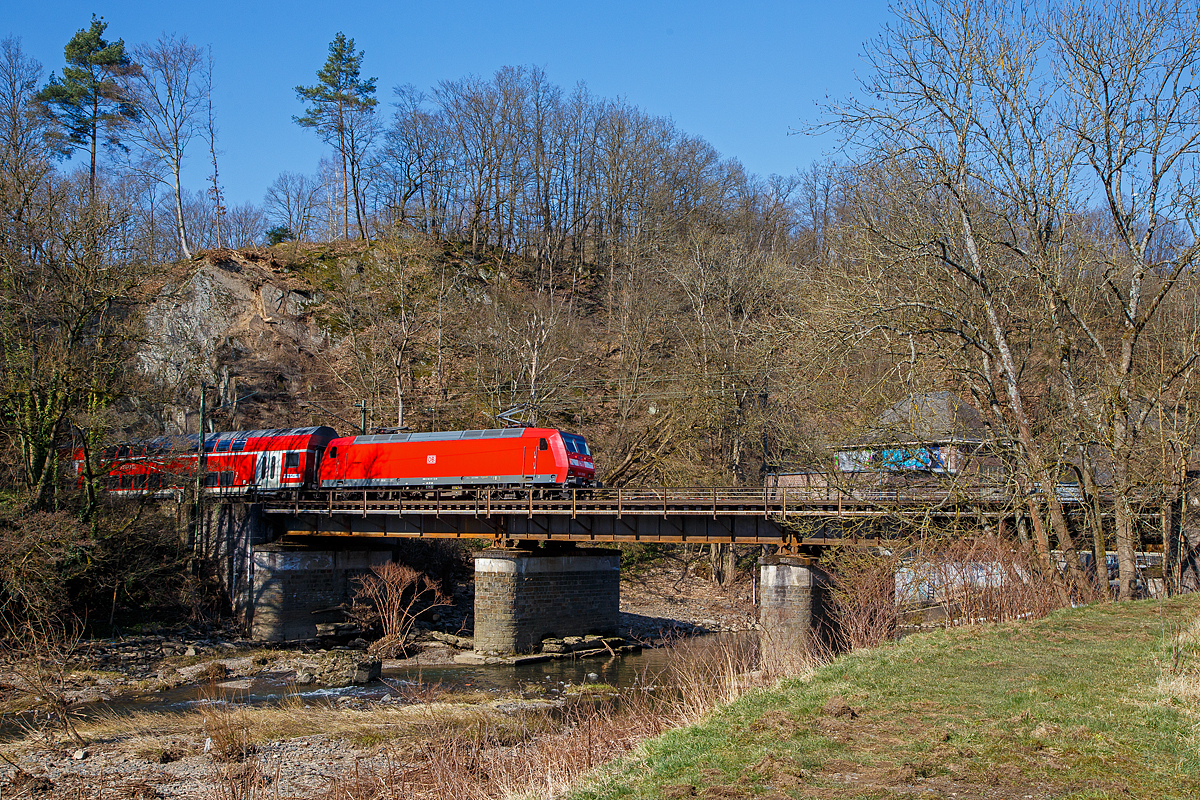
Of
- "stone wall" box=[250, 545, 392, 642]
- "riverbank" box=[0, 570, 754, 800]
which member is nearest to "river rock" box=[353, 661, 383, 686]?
"riverbank" box=[0, 570, 754, 800]

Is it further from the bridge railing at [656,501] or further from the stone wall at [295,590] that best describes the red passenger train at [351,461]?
the stone wall at [295,590]

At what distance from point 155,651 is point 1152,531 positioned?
2941 centimetres

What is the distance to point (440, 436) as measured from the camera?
34.5 meters

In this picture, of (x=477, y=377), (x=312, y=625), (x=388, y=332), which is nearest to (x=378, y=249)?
(x=388, y=332)

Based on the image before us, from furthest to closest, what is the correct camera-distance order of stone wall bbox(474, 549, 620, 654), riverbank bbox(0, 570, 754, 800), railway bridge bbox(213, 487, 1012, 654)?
1. stone wall bbox(474, 549, 620, 654)
2. railway bridge bbox(213, 487, 1012, 654)
3. riverbank bbox(0, 570, 754, 800)

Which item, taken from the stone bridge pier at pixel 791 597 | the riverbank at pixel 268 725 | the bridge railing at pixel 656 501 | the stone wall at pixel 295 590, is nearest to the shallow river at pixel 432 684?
the riverbank at pixel 268 725

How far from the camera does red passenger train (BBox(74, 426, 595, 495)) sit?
1262 inches

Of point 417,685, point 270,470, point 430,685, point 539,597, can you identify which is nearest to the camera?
point 430,685

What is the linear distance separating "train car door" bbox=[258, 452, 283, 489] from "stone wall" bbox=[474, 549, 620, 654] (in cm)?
1195

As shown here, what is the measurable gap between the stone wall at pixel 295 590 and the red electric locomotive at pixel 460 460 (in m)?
3.71

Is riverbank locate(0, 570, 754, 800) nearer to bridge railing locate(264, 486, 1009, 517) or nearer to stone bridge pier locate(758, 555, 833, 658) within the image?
bridge railing locate(264, 486, 1009, 517)

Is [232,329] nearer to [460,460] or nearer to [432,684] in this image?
[460,460]

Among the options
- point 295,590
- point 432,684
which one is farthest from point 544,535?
point 295,590

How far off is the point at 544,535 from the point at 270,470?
14782mm
